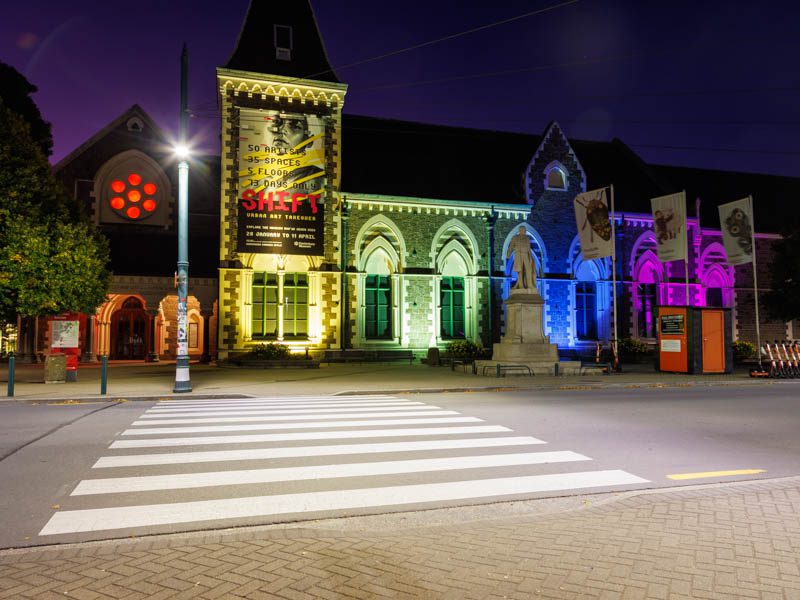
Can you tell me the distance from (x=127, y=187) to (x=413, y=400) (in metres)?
26.4

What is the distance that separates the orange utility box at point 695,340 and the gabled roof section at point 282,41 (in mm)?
19227

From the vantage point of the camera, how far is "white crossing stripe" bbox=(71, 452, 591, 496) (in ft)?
21.1

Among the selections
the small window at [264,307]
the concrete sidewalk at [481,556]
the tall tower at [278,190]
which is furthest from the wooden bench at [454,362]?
the concrete sidewalk at [481,556]

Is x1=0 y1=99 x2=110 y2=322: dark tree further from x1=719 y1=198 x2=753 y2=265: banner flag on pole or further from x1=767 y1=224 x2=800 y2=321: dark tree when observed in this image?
x1=767 y1=224 x2=800 y2=321: dark tree

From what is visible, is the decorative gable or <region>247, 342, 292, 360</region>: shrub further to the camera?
the decorative gable

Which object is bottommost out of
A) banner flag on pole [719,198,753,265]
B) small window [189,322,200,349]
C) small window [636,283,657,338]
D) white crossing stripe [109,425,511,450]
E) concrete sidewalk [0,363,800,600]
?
white crossing stripe [109,425,511,450]

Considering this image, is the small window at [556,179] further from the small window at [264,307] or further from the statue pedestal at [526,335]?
the small window at [264,307]

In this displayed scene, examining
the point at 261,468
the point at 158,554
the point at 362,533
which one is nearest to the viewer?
the point at 158,554

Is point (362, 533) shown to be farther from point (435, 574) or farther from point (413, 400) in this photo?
point (413, 400)

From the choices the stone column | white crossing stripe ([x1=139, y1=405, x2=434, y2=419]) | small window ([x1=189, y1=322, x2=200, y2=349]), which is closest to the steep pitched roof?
the stone column

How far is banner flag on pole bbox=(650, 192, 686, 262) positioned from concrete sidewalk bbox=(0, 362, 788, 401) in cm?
528

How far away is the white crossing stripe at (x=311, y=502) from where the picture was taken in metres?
5.28

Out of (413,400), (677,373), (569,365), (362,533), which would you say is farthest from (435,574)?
(677,373)

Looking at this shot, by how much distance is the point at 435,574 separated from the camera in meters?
4.09
